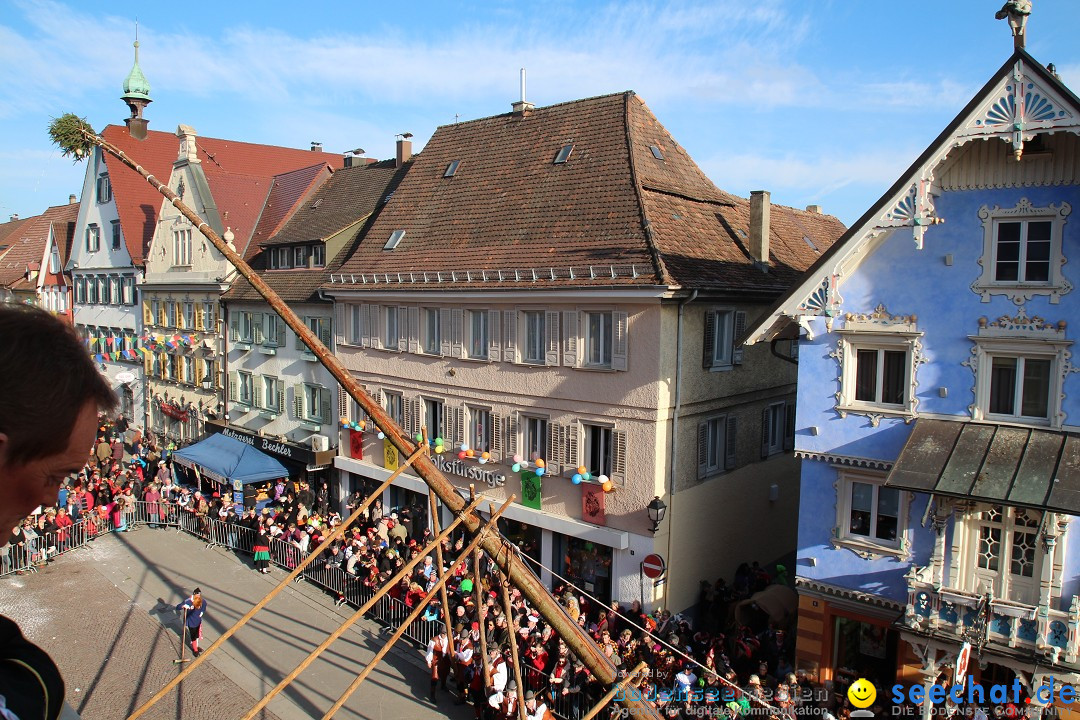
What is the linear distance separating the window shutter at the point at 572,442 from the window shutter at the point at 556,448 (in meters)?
0.12

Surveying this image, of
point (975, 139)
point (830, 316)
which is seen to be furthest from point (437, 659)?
point (975, 139)

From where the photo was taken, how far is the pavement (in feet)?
49.1

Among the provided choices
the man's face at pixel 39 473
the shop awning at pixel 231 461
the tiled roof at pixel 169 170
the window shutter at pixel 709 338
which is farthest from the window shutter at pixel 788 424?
the tiled roof at pixel 169 170

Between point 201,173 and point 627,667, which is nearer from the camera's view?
point 627,667

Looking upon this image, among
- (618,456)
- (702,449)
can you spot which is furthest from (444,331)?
(702,449)

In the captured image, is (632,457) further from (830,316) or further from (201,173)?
(201,173)

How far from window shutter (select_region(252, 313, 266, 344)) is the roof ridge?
16383 mm

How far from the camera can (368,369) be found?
83.5ft

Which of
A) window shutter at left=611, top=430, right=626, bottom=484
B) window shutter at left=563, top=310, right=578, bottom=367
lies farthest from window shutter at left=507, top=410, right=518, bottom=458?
window shutter at left=611, top=430, right=626, bottom=484

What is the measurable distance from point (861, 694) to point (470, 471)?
37.6ft

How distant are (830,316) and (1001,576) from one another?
498 centimetres

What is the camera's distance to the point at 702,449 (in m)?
19.3

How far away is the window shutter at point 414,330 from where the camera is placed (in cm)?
2330

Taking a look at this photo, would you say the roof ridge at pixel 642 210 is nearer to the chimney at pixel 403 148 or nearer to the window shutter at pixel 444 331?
the window shutter at pixel 444 331
